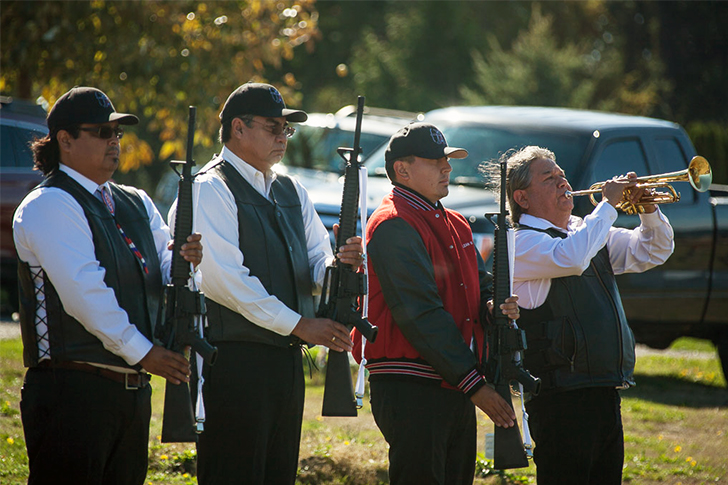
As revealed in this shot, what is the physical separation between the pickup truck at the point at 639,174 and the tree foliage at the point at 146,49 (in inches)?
106

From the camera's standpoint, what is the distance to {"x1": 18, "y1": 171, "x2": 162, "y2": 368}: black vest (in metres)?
3.67

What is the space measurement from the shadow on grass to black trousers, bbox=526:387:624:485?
4.65m

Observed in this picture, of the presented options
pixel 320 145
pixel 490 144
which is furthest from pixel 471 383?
pixel 320 145

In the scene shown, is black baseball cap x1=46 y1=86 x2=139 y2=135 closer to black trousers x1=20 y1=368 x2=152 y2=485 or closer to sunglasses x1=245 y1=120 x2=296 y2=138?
sunglasses x1=245 y1=120 x2=296 y2=138

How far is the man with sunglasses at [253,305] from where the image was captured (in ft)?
13.4

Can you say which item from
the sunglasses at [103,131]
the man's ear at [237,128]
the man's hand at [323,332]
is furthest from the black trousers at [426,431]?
the sunglasses at [103,131]

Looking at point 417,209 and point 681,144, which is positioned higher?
point 681,144

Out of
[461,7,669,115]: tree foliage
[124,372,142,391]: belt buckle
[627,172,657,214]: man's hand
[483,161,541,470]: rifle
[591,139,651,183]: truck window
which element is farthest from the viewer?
[461,7,669,115]: tree foliage

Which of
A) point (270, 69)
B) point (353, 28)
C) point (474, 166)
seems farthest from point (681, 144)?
point (353, 28)

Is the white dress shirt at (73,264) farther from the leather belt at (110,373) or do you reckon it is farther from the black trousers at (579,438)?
the black trousers at (579,438)

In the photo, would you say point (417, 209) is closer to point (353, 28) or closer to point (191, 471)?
point (191, 471)

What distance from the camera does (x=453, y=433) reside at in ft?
14.0

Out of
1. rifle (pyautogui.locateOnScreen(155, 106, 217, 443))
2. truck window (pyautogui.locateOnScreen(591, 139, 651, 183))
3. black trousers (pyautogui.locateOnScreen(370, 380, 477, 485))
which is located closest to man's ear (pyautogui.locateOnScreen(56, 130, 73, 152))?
rifle (pyautogui.locateOnScreen(155, 106, 217, 443))

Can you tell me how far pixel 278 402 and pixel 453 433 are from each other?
82cm
